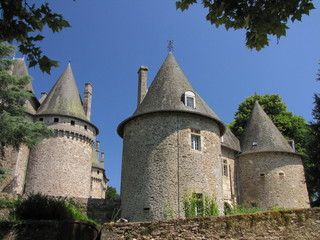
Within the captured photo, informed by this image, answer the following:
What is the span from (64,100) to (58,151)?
3945mm

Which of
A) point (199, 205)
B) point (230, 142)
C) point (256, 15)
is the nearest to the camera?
point (256, 15)

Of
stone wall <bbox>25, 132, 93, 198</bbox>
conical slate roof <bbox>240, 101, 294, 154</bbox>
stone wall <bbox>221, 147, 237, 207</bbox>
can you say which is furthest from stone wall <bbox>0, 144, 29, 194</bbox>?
conical slate roof <bbox>240, 101, 294, 154</bbox>

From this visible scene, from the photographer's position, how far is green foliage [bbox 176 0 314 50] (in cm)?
539

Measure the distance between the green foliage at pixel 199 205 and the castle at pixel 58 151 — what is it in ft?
31.4

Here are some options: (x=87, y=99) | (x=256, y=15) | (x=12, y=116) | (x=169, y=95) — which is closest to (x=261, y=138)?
(x=169, y=95)

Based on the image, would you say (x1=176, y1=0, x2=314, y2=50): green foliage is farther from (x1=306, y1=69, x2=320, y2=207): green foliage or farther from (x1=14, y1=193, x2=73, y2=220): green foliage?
(x1=306, y1=69, x2=320, y2=207): green foliage

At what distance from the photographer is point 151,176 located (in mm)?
14523

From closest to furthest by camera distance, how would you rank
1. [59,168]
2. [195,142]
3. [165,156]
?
1. [165,156]
2. [195,142]
3. [59,168]

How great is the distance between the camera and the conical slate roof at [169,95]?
617 inches

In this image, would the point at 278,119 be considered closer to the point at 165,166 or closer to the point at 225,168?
the point at 225,168

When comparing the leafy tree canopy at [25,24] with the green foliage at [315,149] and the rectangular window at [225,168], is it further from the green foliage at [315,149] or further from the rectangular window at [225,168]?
the rectangular window at [225,168]

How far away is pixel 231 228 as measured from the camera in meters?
8.34

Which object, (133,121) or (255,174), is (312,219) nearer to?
Result: (133,121)

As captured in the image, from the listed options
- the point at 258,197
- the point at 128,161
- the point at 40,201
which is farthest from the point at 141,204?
the point at 258,197
